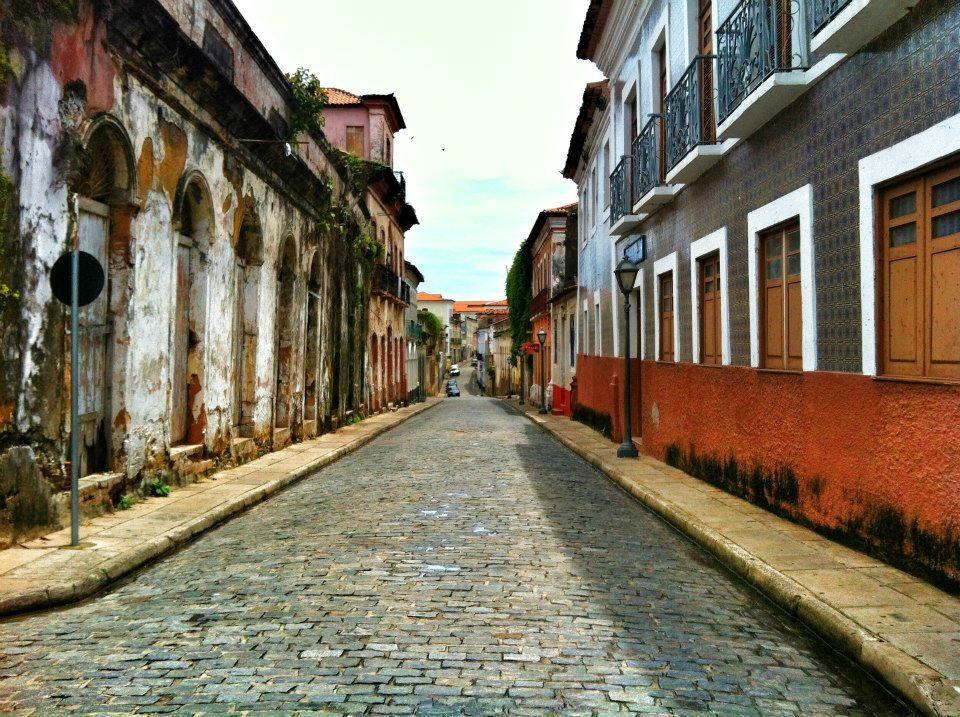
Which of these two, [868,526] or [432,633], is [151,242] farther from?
→ [868,526]

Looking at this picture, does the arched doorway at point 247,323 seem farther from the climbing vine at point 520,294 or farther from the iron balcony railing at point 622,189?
the climbing vine at point 520,294

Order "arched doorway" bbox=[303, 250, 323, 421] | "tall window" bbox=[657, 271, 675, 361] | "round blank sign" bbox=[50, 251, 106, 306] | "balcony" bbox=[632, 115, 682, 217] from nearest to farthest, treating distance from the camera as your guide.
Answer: "round blank sign" bbox=[50, 251, 106, 306] → "balcony" bbox=[632, 115, 682, 217] → "tall window" bbox=[657, 271, 675, 361] → "arched doorway" bbox=[303, 250, 323, 421]

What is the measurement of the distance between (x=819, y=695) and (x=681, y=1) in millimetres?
9777

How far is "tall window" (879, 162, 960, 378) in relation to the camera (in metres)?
5.14

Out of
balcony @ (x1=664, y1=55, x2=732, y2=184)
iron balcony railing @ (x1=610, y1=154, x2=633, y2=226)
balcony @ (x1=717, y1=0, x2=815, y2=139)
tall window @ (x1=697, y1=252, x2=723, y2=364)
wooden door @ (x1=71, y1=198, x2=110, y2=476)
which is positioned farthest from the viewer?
iron balcony railing @ (x1=610, y1=154, x2=633, y2=226)

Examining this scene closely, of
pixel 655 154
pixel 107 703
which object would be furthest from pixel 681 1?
pixel 107 703

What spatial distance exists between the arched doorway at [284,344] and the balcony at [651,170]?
20.1ft

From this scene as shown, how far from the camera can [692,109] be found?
1009 centimetres

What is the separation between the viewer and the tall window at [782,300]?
7680mm

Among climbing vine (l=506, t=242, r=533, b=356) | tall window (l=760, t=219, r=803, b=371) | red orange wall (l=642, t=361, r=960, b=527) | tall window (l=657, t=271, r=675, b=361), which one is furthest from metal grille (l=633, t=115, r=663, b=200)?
climbing vine (l=506, t=242, r=533, b=356)

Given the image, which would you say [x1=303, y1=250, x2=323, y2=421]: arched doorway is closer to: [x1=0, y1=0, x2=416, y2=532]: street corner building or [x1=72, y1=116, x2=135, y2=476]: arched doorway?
[x1=0, y1=0, x2=416, y2=532]: street corner building

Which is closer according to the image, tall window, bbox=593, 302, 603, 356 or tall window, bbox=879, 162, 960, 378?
tall window, bbox=879, 162, 960, 378

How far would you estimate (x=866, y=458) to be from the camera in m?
6.02

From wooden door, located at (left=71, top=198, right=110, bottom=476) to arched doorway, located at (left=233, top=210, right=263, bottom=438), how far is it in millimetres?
4145
